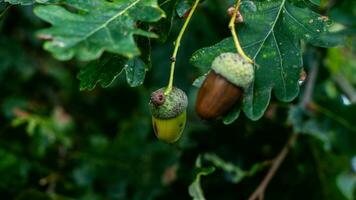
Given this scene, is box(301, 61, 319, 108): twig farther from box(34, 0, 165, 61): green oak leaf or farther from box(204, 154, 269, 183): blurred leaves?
box(34, 0, 165, 61): green oak leaf

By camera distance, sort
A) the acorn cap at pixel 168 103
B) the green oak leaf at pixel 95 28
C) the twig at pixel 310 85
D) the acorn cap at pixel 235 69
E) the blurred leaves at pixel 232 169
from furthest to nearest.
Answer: the twig at pixel 310 85 < the blurred leaves at pixel 232 169 < the acorn cap at pixel 168 103 < the acorn cap at pixel 235 69 < the green oak leaf at pixel 95 28

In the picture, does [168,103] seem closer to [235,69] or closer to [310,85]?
[235,69]

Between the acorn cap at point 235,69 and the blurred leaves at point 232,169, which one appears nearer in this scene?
the acorn cap at point 235,69

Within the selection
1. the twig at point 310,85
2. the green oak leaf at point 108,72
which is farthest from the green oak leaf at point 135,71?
the twig at point 310,85

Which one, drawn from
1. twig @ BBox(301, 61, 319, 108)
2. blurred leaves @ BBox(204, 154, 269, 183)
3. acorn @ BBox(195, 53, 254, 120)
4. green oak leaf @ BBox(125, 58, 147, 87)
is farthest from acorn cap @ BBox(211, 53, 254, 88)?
twig @ BBox(301, 61, 319, 108)

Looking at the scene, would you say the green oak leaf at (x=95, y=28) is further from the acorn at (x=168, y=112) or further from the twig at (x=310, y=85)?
the twig at (x=310, y=85)

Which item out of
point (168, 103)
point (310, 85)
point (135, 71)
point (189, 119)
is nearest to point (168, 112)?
point (168, 103)

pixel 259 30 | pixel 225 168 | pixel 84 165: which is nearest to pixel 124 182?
pixel 84 165
